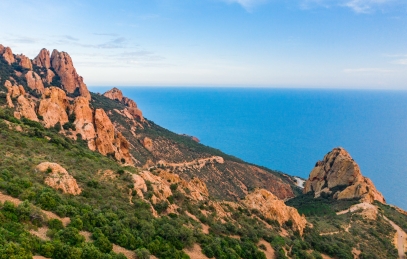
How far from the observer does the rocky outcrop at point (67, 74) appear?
82.8 m

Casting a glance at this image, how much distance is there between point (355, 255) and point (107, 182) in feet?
88.1

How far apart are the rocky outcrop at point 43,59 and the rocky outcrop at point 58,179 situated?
268 ft

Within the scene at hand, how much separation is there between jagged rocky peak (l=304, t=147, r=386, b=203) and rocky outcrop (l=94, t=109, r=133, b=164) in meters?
43.8

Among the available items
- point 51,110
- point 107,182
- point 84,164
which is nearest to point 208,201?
point 107,182

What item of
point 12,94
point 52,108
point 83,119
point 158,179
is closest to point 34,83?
point 12,94

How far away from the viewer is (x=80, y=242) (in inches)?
535

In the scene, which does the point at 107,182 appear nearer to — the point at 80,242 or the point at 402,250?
the point at 80,242

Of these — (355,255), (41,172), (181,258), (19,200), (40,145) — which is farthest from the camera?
(355,255)

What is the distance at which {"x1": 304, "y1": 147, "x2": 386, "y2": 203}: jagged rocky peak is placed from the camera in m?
53.9

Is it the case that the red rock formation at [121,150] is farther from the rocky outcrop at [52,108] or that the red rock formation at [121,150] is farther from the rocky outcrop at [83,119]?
the rocky outcrop at [52,108]

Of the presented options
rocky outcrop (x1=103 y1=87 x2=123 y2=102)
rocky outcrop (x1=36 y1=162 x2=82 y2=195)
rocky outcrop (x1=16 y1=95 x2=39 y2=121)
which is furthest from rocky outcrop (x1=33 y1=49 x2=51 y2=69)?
rocky outcrop (x1=36 y1=162 x2=82 y2=195)

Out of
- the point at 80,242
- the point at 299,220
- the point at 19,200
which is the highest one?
the point at 19,200

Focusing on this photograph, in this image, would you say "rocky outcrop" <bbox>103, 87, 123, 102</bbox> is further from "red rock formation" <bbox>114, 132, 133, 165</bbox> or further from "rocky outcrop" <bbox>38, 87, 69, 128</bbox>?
"rocky outcrop" <bbox>38, 87, 69, 128</bbox>

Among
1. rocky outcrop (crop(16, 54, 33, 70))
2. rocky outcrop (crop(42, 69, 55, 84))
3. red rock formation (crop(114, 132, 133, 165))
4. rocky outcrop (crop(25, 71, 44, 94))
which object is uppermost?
rocky outcrop (crop(16, 54, 33, 70))
